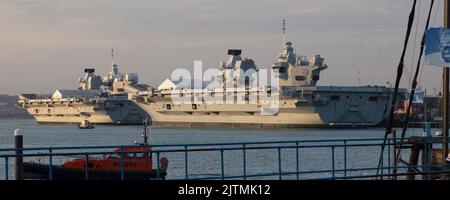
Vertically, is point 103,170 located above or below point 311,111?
above

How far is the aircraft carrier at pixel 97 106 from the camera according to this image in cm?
14362

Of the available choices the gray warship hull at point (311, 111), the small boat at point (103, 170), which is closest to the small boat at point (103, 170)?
the small boat at point (103, 170)

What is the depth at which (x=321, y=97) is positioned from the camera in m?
107

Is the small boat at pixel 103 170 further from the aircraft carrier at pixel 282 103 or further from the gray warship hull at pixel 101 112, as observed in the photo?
the gray warship hull at pixel 101 112

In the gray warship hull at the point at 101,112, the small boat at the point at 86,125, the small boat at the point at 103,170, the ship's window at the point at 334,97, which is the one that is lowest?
the small boat at the point at 86,125

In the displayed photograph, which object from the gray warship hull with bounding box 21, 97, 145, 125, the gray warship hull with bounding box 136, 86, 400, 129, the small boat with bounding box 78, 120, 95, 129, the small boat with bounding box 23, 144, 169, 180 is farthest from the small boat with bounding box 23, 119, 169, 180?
the gray warship hull with bounding box 21, 97, 145, 125

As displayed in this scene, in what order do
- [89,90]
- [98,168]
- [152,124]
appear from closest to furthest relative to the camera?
[98,168], [152,124], [89,90]

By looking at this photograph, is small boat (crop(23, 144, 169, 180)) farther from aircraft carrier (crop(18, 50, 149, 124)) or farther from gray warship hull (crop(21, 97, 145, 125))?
gray warship hull (crop(21, 97, 145, 125))

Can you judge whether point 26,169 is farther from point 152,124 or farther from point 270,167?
point 152,124

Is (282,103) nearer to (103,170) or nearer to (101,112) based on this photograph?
(101,112)

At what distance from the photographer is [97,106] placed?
5566 inches

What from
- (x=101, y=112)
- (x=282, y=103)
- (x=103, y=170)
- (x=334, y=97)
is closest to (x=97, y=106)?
(x=101, y=112)
